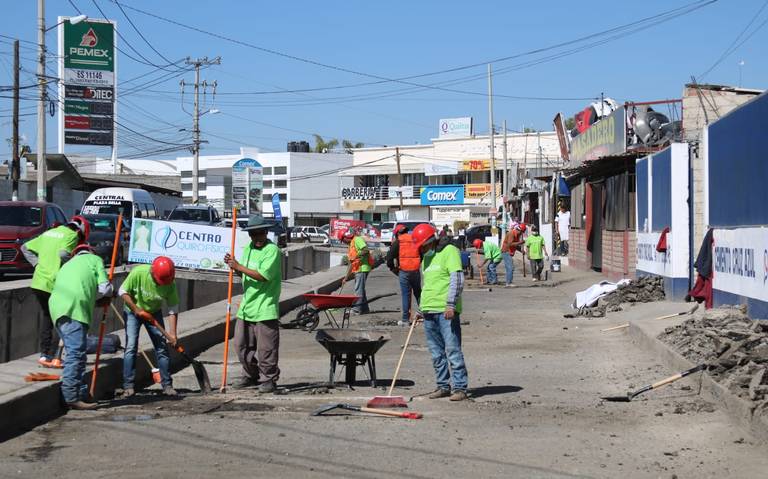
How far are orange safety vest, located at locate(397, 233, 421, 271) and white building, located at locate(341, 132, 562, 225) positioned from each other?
Result: 5699 centimetres

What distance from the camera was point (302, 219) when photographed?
104m

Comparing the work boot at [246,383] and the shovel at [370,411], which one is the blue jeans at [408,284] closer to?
the work boot at [246,383]

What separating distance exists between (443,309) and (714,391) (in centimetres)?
278

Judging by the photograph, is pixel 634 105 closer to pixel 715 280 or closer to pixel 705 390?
pixel 715 280

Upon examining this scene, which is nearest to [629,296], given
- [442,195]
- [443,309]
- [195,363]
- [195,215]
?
[443,309]

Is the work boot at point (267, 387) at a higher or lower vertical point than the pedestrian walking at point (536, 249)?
lower

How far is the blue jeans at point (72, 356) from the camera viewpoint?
9.44 meters

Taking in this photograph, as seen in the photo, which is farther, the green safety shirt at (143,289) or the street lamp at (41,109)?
the street lamp at (41,109)

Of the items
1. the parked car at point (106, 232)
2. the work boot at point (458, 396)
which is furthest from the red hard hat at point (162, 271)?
the parked car at point (106, 232)

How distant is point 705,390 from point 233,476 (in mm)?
5294

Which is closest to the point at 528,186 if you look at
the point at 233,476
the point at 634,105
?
the point at 634,105

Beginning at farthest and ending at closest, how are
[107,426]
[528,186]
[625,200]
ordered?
[528,186], [625,200], [107,426]

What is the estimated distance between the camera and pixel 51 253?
11195mm

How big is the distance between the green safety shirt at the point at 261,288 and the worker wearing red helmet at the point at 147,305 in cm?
80
